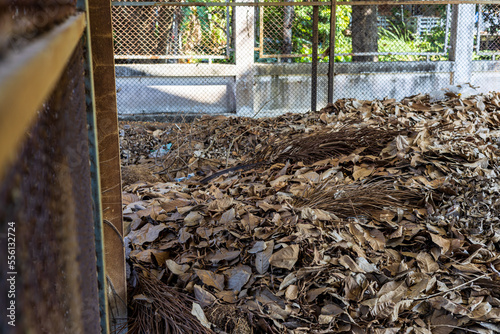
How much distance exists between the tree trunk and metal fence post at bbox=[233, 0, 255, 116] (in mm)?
2596

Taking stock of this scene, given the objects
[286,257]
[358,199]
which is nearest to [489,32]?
[358,199]

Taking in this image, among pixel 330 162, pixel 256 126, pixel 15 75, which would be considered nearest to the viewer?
pixel 15 75

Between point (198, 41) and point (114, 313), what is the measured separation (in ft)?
22.6

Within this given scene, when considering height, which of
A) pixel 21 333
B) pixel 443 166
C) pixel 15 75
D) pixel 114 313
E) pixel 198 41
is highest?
pixel 198 41

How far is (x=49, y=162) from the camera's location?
55 centimetres

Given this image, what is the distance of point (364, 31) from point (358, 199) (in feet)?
25.5

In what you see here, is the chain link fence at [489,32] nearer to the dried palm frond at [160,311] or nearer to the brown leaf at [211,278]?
the brown leaf at [211,278]

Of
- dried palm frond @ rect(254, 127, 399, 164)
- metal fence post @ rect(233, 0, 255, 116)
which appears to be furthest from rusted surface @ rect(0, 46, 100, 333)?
metal fence post @ rect(233, 0, 255, 116)

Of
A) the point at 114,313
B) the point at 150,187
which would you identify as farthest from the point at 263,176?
the point at 114,313

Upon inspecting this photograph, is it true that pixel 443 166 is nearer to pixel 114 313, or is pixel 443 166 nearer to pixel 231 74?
pixel 114 313

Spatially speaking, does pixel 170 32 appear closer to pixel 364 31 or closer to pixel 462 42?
pixel 364 31

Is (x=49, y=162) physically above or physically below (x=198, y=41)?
below

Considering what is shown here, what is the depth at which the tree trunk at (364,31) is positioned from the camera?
9586 mm

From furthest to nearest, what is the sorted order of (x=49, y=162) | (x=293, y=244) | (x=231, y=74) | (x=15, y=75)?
(x=231, y=74), (x=293, y=244), (x=49, y=162), (x=15, y=75)
